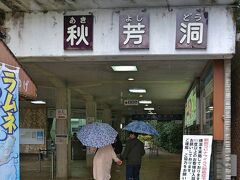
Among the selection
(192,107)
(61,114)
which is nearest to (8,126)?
(61,114)

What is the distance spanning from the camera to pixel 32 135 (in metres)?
26.8

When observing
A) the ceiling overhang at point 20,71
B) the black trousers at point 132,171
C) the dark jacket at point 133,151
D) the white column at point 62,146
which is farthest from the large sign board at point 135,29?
the white column at point 62,146

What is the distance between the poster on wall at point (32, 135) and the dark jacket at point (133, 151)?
1587 centimetres

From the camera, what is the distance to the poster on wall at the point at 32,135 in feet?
87.1

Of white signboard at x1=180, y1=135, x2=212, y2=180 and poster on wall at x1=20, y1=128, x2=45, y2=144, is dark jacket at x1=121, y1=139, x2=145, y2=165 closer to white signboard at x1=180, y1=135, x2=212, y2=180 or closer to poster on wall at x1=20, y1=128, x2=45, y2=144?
white signboard at x1=180, y1=135, x2=212, y2=180

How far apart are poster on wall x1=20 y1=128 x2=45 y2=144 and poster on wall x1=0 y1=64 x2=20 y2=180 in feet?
69.5

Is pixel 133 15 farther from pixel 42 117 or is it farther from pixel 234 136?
pixel 42 117

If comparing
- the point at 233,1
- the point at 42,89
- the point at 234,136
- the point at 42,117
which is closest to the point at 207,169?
the point at 234,136

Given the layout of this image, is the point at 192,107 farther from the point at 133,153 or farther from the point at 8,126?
the point at 8,126

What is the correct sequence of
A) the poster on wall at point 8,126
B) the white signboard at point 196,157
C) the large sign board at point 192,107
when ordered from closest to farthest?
the poster on wall at point 8,126
the white signboard at point 196,157
the large sign board at point 192,107

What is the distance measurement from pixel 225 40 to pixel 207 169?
2.45 m

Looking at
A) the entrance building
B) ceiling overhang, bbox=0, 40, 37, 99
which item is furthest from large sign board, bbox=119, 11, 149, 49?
ceiling overhang, bbox=0, 40, 37, 99

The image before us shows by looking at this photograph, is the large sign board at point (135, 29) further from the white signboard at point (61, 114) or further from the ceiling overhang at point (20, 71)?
the white signboard at point (61, 114)

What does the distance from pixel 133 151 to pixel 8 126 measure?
6163 millimetres
